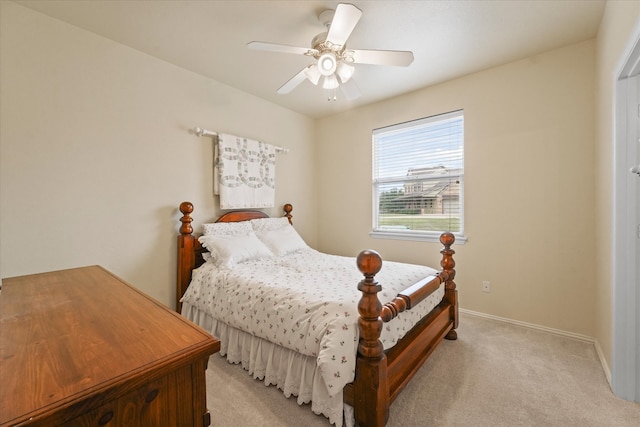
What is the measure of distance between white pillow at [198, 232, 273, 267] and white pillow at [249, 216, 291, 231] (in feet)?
1.30

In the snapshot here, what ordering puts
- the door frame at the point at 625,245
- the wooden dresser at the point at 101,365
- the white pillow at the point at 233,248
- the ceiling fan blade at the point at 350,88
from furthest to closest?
1. the white pillow at the point at 233,248
2. the ceiling fan blade at the point at 350,88
3. the door frame at the point at 625,245
4. the wooden dresser at the point at 101,365

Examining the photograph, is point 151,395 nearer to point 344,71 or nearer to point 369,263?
point 369,263

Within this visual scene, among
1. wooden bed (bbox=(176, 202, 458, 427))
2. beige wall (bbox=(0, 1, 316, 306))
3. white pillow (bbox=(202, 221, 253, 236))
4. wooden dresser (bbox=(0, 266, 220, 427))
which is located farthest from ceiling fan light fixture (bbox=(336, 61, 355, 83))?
wooden dresser (bbox=(0, 266, 220, 427))

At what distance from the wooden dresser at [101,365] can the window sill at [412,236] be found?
2841 mm

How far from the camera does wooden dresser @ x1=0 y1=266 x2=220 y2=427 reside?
1.88 ft

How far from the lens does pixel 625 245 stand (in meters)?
1.64

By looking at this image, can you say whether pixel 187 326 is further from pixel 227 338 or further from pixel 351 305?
pixel 227 338

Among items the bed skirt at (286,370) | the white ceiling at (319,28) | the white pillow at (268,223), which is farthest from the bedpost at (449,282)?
the white pillow at (268,223)

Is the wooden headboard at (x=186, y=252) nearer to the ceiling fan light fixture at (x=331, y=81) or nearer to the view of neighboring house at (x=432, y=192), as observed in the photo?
the ceiling fan light fixture at (x=331, y=81)

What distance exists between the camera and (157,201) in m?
2.59

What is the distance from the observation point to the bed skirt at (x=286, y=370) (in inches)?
57.9

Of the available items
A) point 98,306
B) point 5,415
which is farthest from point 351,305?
point 5,415

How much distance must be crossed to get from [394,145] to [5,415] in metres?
3.62

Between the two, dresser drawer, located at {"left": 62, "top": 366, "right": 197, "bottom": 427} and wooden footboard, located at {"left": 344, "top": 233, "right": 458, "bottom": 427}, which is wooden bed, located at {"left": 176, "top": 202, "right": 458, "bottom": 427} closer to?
wooden footboard, located at {"left": 344, "top": 233, "right": 458, "bottom": 427}
